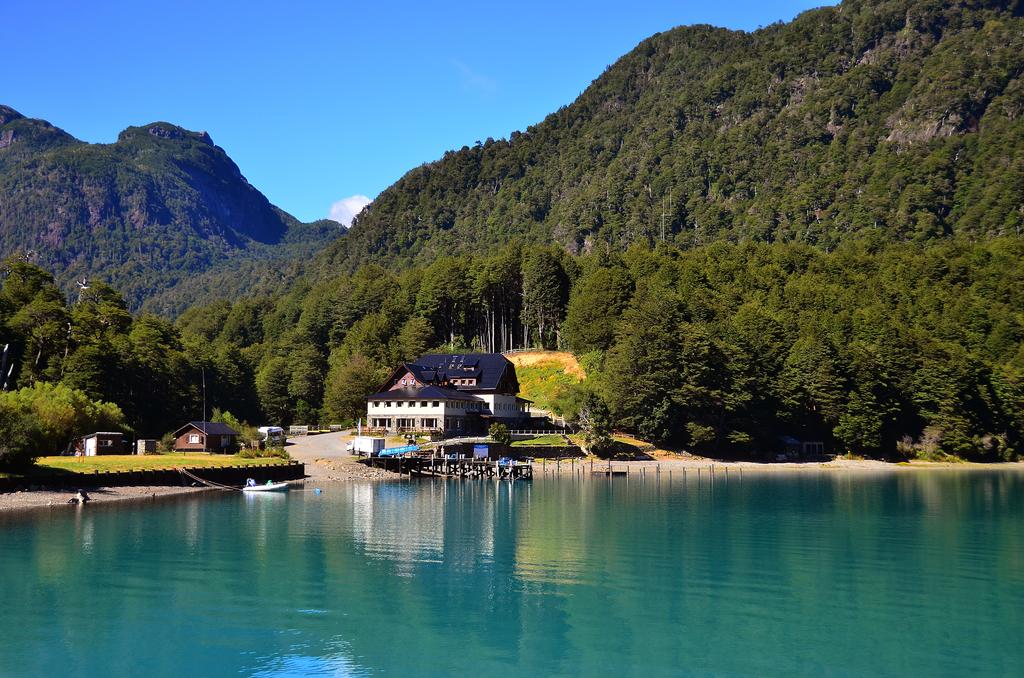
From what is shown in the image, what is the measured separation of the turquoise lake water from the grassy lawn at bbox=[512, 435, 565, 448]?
127 ft

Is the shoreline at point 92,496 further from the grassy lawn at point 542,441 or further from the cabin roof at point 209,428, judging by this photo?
the grassy lawn at point 542,441

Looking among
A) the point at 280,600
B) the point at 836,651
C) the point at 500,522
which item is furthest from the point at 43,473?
the point at 836,651

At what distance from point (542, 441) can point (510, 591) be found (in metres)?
68.1

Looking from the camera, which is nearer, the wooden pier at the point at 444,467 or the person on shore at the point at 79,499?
the person on shore at the point at 79,499

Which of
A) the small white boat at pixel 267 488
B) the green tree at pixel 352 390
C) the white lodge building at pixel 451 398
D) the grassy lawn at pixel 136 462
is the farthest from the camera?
the green tree at pixel 352 390

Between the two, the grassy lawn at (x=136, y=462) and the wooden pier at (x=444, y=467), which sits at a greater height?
the grassy lawn at (x=136, y=462)

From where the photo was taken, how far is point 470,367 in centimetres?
11894

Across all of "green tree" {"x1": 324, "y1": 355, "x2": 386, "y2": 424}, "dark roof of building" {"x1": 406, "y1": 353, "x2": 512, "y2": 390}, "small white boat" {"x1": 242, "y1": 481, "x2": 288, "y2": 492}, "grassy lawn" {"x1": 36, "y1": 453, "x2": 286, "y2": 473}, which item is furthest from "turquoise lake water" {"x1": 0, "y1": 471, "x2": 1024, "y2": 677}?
"green tree" {"x1": 324, "y1": 355, "x2": 386, "y2": 424}

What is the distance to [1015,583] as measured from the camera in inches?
1417

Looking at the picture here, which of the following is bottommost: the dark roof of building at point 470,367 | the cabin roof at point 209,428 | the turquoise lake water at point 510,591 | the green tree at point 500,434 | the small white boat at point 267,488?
the turquoise lake water at point 510,591

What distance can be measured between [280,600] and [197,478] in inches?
1751

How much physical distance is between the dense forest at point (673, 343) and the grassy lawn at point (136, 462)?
14686 mm

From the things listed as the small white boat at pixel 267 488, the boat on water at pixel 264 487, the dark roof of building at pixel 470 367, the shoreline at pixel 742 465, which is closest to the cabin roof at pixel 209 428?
the boat on water at pixel 264 487

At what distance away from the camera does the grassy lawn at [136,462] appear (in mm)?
67688
